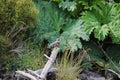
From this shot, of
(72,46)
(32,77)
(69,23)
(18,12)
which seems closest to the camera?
(32,77)

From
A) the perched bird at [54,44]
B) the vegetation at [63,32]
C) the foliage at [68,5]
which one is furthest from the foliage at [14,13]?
the foliage at [68,5]

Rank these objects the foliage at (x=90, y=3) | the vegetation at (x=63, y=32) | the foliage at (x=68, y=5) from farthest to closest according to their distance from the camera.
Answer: the foliage at (x=90, y=3) < the foliage at (x=68, y=5) < the vegetation at (x=63, y=32)

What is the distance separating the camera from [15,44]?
5.18 metres

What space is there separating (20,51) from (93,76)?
1420 millimetres

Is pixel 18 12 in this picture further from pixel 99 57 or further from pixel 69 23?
pixel 99 57

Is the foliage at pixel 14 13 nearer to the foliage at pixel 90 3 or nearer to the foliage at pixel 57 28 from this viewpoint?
the foliage at pixel 57 28

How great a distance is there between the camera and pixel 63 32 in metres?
5.71

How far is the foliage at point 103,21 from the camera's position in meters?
5.59

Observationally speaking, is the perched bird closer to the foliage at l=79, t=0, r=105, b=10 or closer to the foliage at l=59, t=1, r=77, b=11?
the foliage at l=59, t=1, r=77, b=11

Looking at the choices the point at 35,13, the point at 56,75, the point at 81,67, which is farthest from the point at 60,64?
the point at 35,13

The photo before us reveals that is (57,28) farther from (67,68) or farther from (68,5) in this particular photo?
(67,68)

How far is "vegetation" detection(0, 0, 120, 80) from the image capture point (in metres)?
4.93

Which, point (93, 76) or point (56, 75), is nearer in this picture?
point (56, 75)

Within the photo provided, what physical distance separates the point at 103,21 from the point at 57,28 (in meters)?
0.93
